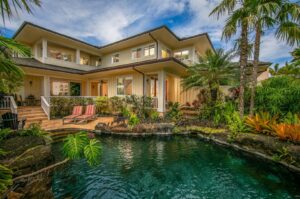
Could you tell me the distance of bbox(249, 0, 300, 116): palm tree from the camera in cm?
612

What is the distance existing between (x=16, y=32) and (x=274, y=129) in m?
18.7

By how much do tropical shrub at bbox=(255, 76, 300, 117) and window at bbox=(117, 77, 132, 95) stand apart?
9539mm

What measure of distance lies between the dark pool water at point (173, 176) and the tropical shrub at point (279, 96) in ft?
12.2

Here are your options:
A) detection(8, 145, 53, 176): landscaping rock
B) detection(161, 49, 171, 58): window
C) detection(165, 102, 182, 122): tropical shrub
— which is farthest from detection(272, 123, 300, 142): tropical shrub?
detection(161, 49, 171, 58): window

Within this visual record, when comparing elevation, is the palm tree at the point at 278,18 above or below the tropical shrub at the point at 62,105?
above

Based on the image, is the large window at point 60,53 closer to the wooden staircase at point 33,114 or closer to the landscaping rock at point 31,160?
the wooden staircase at point 33,114

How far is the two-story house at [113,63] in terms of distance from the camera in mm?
11477

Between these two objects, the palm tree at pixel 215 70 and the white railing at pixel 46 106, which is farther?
the white railing at pixel 46 106

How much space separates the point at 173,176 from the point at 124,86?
10.3 meters

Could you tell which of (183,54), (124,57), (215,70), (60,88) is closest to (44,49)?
(60,88)

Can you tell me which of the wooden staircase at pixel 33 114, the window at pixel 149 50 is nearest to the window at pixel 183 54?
the window at pixel 149 50

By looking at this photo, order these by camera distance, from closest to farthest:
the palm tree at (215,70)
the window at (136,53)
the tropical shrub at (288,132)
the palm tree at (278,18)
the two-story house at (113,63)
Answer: the tropical shrub at (288,132) < the palm tree at (278,18) < the palm tree at (215,70) < the two-story house at (113,63) < the window at (136,53)

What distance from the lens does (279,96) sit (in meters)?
7.21

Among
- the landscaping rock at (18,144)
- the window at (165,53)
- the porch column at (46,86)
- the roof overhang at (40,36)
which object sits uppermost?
the roof overhang at (40,36)
